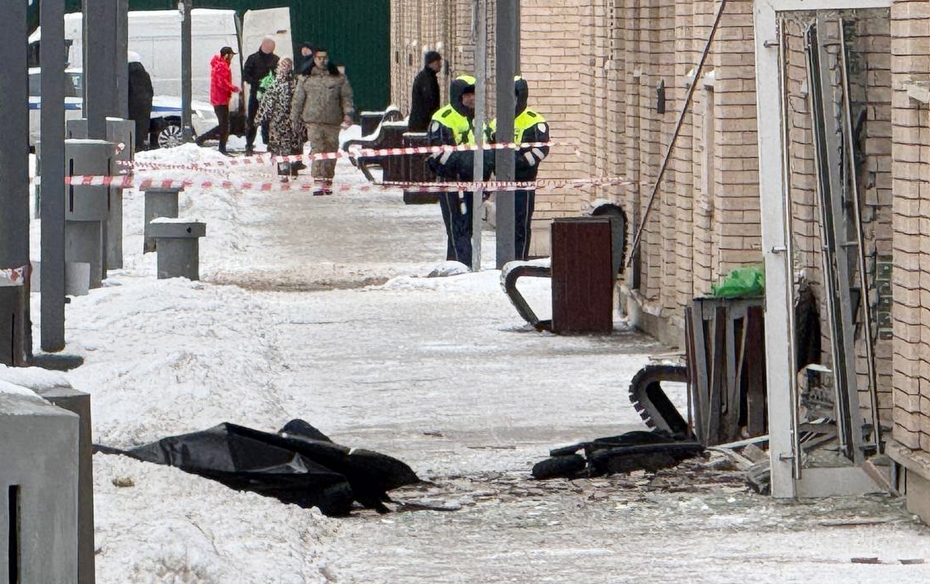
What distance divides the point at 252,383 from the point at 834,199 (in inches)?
151

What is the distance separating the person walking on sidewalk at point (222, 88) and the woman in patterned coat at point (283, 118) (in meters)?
3.88

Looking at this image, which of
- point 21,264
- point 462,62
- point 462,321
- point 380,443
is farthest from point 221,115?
point 380,443

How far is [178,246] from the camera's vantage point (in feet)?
53.9

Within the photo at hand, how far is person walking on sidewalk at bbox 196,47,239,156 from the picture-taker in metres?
34.5

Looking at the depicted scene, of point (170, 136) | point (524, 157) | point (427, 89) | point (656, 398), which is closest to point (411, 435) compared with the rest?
point (656, 398)

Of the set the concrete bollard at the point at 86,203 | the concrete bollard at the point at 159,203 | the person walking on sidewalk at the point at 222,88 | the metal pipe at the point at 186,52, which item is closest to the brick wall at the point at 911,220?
the concrete bollard at the point at 86,203

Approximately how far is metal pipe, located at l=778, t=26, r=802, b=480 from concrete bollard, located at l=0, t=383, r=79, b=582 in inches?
170

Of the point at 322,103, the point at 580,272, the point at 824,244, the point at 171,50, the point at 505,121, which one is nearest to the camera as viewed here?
the point at 824,244

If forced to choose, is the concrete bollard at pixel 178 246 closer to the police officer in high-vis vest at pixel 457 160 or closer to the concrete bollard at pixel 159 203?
the police officer in high-vis vest at pixel 457 160

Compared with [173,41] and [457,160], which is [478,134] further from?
[173,41]

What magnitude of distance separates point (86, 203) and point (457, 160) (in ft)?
12.5

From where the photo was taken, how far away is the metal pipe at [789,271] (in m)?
7.62

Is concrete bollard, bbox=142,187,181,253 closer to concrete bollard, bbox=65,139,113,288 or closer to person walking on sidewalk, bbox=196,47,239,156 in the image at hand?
concrete bollard, bbox=65,139,113,288

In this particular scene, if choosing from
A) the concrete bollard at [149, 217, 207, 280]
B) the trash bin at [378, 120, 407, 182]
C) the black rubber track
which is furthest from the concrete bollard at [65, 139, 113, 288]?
the trash bin at [378, 120, 407, 182]
